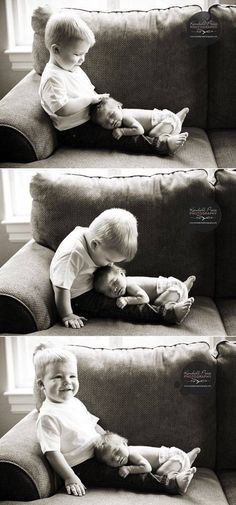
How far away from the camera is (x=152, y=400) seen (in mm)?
1946

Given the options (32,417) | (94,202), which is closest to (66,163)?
(94,202)

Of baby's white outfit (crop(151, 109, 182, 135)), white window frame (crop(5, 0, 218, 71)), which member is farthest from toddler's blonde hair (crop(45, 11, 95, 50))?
white window frame (crop(5, 0, 218, 71))

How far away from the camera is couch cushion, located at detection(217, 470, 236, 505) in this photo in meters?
1.81

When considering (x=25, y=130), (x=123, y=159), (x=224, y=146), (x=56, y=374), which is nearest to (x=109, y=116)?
(x=123, y=159)

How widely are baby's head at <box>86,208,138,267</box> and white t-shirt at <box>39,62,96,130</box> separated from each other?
0.91 ft

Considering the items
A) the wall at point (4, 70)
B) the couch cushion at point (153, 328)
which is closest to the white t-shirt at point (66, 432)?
the couch cushion at point (153, 328)

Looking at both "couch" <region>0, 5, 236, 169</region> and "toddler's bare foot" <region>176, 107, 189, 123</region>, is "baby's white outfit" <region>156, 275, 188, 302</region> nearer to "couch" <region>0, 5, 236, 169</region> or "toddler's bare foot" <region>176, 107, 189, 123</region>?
"couch" <region>0, 5, 236, 169</region>

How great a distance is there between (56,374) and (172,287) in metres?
0.34

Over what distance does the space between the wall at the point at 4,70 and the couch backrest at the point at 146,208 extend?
466 millimetres

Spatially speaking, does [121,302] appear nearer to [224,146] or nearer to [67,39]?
[224,146]

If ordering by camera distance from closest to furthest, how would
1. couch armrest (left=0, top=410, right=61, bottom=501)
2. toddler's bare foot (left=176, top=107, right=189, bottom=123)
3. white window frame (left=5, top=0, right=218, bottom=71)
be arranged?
couch armrest (left=0, top=410, right=61, bottom=501)
toddler's bare foot (left=176, top=107, right=189, bottom=123)
white window frame (left=5, top=0, right=218, bottom=71)

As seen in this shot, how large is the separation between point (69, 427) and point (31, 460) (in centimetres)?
12

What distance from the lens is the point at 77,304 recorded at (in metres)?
1.90

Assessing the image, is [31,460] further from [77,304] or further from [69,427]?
[77,304]
